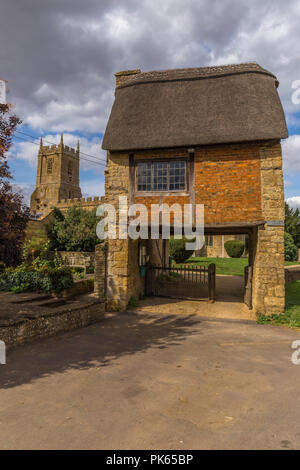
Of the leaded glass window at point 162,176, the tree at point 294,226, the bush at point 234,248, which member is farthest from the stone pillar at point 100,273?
the tree at point 294,226

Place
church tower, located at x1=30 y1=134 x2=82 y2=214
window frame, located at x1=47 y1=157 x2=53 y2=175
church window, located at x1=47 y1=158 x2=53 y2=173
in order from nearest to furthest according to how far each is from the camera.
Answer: church tower, located at x1=30 y1=134 x2=82 y2=214
window frame, located at x1=47 y1=157 x2=53 y2=175
church window, located at x1=47 y1=158 x2=53 y2=173

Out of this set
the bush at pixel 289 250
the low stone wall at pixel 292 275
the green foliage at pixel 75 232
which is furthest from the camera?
the bush at pixel 289 250

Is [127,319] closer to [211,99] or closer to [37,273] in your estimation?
[37,273]

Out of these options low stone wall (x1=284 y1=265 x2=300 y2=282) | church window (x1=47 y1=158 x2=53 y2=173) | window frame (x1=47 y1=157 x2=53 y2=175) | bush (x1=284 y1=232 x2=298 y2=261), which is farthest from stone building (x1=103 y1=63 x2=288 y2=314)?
church window (x1=47 y1=158 x2=53 y2=173)

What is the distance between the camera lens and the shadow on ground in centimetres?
596

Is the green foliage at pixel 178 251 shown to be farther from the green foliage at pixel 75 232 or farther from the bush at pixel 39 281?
the bush at pixel 39 281

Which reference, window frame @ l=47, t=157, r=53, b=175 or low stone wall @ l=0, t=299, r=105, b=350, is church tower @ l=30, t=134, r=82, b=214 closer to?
window frame @ l=47, t=157, r=53, b=175

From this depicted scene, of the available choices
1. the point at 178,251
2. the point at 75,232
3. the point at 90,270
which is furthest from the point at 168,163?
the point at 178,251

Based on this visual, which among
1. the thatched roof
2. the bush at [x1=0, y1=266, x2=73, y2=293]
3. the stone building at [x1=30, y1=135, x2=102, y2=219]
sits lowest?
the bush at [x1=0, y1=266, x2=73, y2=293]

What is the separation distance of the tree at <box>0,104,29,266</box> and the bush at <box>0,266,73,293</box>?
5366 mm

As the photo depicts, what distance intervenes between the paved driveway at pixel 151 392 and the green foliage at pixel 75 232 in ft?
45.8

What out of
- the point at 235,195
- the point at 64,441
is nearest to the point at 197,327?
the point at 235,195

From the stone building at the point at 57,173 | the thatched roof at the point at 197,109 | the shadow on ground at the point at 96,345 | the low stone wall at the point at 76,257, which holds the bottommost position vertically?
the shadow on ground at the point at 96,345

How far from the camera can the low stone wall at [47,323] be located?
276 inches
